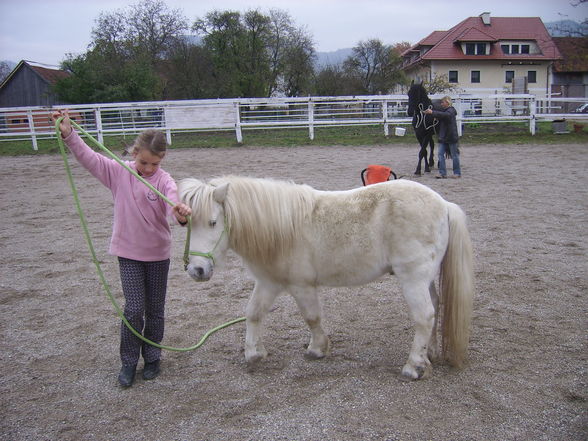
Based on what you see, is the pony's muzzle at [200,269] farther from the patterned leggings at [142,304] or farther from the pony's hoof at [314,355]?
the pony's hoof at [314,355]

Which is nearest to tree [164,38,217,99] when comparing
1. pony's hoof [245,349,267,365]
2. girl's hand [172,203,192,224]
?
pony's hoof [245,349,267,365]

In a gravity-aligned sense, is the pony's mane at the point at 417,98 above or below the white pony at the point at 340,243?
above

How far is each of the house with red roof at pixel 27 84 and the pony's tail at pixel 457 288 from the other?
42459 mm

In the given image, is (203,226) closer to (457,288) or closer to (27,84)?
(457,288)

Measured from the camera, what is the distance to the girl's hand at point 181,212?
2723 millimetres

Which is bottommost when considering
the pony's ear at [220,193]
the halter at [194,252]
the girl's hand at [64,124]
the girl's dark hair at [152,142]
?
the halter at [194,252]

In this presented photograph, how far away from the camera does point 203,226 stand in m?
2.86

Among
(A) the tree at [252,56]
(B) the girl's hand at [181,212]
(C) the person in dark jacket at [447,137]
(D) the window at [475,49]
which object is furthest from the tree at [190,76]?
(B) the girl's hand at [181,212]

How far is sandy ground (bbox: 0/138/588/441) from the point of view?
8.48 feet

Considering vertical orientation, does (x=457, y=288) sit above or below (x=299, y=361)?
above

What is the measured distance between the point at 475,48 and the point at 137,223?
156 feet

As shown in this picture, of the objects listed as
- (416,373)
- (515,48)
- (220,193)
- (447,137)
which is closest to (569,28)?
(447,137)

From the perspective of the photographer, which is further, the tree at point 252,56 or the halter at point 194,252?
the tree at point 252,56

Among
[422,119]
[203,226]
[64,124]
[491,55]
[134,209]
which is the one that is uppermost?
[491,55]
